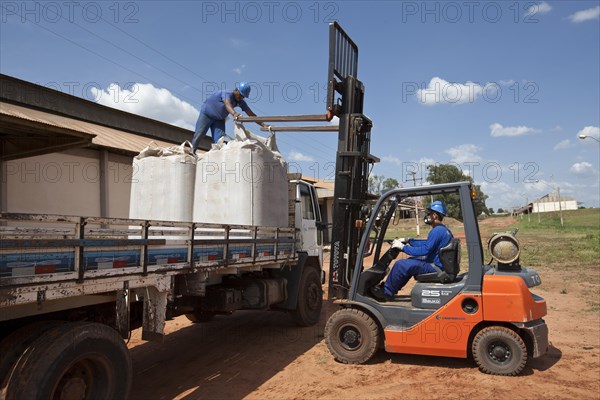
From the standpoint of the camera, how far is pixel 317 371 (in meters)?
5.35

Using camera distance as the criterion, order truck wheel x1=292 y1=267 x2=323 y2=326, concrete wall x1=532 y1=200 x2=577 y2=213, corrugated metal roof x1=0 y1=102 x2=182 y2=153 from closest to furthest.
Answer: truck wheel x1=292 y1=267 x2=323 y2=326 → corrugated metal roof x1=0 y1=102 x2=182 y2=153 → concrete wall x1=532 y1=200 x2=577 y2=213

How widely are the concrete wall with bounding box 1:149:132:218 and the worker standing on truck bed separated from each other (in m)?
5.04

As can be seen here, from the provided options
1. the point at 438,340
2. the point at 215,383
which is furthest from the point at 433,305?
the point at 215,383

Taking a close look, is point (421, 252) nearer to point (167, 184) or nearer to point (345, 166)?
point (345, 166)

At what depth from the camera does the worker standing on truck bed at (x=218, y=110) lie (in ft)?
23.6

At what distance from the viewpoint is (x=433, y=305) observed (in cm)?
527

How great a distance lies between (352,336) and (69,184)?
8540 millimetres

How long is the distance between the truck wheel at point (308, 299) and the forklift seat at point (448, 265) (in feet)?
8.48

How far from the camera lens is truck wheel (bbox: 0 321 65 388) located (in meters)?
3.06

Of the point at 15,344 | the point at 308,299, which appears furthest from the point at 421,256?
the point at 15,344

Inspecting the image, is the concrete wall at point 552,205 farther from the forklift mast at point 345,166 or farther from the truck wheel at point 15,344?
the truck wheel at point 15,344

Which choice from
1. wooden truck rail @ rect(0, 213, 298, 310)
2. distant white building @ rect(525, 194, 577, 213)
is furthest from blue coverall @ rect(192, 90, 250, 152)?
distant white building @ rect(525, 194, 577, 213)

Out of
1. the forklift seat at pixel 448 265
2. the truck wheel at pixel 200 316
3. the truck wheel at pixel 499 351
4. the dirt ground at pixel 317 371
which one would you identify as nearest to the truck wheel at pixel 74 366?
the dirt ground at pixel 317 371

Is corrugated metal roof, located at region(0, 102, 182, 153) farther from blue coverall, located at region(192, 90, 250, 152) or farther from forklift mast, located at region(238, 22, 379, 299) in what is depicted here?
forklift mast, located at region(238, 22, 379, 299)
